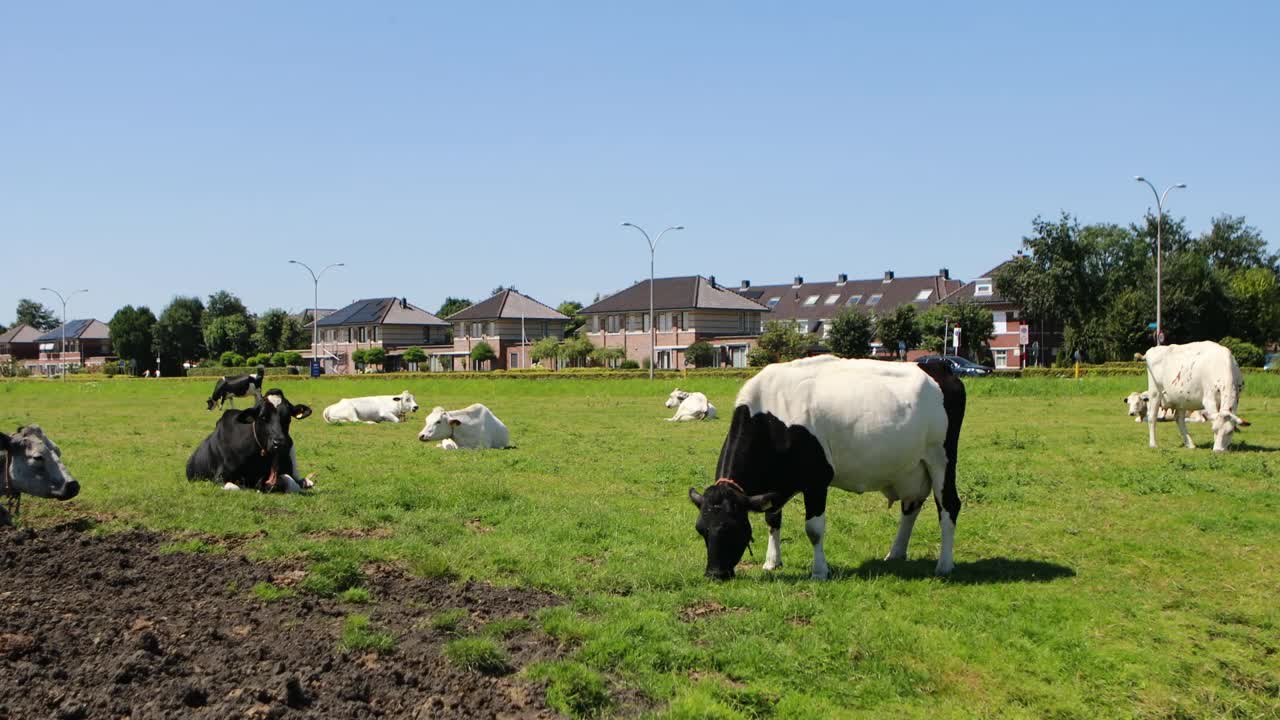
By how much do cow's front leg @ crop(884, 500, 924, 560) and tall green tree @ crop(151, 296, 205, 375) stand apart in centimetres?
13203

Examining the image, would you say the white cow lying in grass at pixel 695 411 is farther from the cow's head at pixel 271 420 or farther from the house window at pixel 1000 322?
the house window at pixel 1000 322

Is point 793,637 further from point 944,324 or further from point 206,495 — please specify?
point 944,324

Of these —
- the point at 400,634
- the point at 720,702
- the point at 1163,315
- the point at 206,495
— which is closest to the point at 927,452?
the point at 720,702

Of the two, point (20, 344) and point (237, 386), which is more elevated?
point (20, 344)

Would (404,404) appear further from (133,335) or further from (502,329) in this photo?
(133,335)

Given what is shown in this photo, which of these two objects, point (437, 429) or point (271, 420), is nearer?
point (271, 420)

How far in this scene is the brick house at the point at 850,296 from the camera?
11581 cm

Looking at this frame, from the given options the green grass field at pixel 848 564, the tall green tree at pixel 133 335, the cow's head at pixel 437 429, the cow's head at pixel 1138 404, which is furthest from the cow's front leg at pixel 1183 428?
the tall green tree at pixel 133 335

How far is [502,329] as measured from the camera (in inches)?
4604

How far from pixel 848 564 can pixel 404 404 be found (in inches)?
1035

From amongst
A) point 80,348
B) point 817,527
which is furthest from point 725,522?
point 80,348

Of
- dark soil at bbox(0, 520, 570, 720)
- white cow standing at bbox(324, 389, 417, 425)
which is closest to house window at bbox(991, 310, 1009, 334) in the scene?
white cow standing at bbox(324, 389, 417, 425)

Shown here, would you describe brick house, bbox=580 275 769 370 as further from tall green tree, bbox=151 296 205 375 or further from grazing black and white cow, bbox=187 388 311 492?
grazing black and white cow, bbox=187 388 311 492

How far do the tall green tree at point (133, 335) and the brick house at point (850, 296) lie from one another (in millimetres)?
75832
